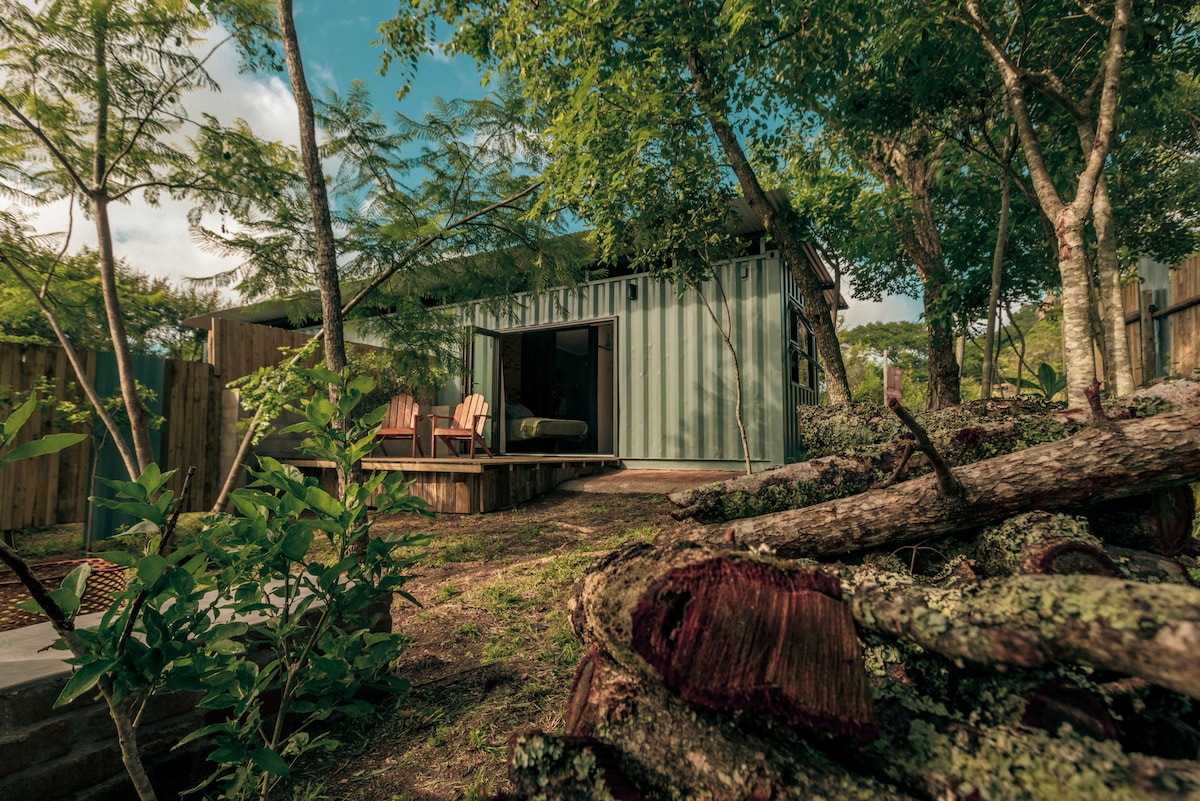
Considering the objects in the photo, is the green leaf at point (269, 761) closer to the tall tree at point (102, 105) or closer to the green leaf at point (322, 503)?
the green leaf at point (322, 503)

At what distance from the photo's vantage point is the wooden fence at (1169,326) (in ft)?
22.0

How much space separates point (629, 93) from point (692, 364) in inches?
171

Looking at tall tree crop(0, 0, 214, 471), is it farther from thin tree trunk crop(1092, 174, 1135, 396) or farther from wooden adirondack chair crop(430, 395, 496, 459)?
thin tree trunk crop(1092, 174, 1135, 396)

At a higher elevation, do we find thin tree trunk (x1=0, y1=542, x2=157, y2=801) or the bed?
the bed

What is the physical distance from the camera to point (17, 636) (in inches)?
60.8

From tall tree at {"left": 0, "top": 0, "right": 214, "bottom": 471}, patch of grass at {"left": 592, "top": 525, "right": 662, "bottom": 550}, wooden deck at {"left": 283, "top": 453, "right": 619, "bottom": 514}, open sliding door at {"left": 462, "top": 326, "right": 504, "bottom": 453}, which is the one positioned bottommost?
patch of grass at {"left": 592, "top": 525, "right": 662, "bottom": 550}

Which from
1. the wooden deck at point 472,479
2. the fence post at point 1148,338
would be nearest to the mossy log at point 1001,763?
the wooden deck at point 472,479

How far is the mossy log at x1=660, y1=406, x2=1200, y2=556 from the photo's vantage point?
1782 mm

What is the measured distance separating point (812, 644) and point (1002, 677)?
396mm

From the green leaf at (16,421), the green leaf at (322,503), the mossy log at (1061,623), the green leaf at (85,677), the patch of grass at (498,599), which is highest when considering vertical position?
the green leaf at (16,421)

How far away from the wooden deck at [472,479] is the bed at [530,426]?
8.56ft

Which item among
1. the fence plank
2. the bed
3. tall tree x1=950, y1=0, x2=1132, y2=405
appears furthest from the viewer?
the bed

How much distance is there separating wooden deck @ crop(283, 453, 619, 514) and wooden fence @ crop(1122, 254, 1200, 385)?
7929 millimetres

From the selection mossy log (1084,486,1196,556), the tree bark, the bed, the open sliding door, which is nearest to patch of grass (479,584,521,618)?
mossy log (1084,486,1196,556)
